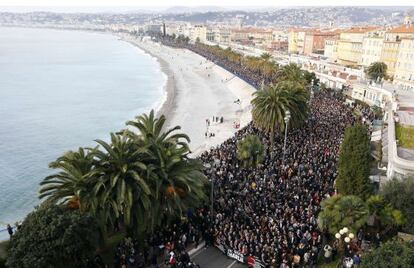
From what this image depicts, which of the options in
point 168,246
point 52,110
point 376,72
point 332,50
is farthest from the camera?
point 332,50

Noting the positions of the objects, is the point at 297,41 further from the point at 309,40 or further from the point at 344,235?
the point at 344,235

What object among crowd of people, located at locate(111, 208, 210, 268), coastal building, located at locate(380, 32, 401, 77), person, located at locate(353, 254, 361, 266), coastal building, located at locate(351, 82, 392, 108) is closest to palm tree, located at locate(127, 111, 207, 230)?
crowd of people, located at locate(111, 208, 210, 268)

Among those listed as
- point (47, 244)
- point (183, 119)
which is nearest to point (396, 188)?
point (47, 244)

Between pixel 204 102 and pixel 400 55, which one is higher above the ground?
pixel 400 55

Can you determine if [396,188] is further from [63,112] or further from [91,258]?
[63,112]

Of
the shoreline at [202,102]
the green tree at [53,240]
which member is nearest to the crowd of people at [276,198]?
the green tree at [53,240]

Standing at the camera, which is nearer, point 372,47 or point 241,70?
point 372,47

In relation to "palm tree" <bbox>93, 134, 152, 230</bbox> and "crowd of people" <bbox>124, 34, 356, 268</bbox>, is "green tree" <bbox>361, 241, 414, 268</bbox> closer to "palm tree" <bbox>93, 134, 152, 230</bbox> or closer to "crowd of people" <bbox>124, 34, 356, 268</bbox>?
"crowd of people" <bbox>124, 34, 356, 268</bbox>

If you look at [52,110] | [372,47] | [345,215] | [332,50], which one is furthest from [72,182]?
[332,50]
